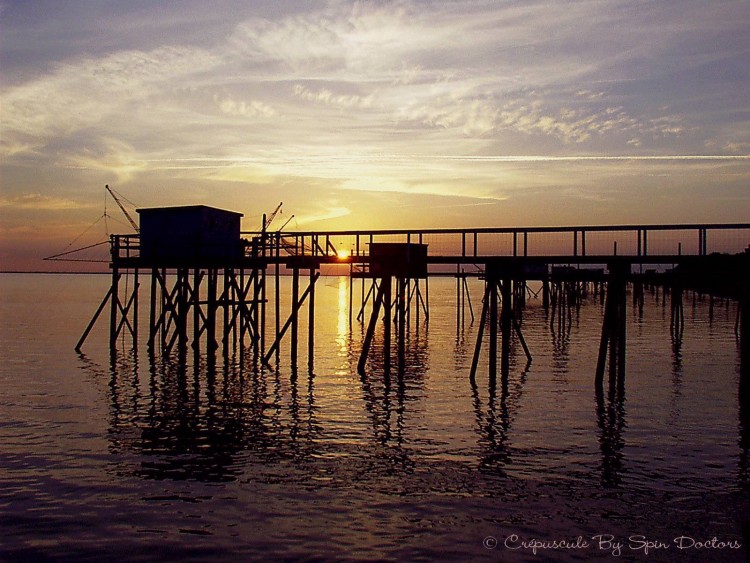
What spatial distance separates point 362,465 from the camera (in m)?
17.4

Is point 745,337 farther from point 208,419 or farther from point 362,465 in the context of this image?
point 208,419

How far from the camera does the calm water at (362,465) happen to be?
13.0 meters

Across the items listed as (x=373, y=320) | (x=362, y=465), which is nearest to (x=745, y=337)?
(x=373, y=320)

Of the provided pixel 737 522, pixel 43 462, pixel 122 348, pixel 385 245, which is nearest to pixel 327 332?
pixel 122 348

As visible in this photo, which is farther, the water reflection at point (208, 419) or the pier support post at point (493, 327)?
the pier support post at point (493, 327)

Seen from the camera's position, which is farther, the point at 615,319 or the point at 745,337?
the point at 615,319

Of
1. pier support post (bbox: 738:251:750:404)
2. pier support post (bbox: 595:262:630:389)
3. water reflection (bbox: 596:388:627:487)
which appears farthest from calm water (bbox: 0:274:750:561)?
pier support post (bbox: 595:262:630:389)

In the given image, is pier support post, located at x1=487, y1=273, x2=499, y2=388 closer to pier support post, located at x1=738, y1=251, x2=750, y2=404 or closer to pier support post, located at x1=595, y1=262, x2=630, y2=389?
pier support post, located at x1=595, y1=262, x2=630, y2=389

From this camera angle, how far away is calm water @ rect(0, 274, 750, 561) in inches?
512

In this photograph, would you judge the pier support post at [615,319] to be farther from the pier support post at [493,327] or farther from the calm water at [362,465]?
the pier support post at [493,327]

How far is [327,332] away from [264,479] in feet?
141

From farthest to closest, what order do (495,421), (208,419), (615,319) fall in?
(615,319) → (208,419) → (495,421)

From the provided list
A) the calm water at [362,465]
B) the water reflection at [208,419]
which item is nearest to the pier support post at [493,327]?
the calm water at [362,465]

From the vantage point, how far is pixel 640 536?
1301 centimetres
